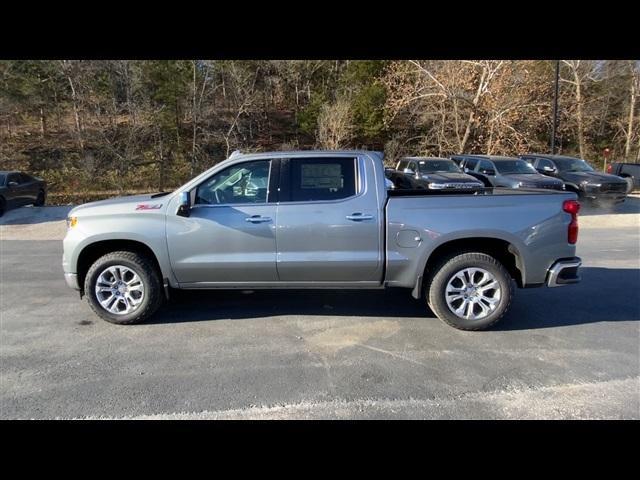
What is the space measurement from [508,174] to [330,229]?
37.6ft

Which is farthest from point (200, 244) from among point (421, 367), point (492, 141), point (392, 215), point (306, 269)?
point (492, 141)

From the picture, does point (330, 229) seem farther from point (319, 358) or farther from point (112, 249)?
point (112, 249)

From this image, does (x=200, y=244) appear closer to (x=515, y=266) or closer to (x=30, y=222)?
(x=515, y=266)

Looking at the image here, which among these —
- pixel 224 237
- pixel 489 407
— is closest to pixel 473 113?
pixel 224 237

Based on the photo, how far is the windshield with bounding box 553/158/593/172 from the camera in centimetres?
1573

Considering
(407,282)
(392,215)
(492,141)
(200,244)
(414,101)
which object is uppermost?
(414,101)

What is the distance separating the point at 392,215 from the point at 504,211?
3.80ft

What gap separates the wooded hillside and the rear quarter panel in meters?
17.5

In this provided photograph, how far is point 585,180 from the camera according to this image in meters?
14.7

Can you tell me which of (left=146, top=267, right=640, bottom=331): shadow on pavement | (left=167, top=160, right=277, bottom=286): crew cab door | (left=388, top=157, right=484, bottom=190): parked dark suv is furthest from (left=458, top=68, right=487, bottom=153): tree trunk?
(left=167, top=160, right=277, bottom=286): crew cab door

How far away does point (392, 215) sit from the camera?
4.26 metres

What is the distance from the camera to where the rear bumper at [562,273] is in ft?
13.9

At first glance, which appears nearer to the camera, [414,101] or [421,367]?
[421,367]

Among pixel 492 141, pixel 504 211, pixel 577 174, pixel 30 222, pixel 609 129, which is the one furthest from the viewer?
pixel 609 129
